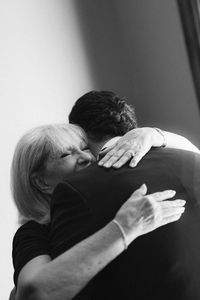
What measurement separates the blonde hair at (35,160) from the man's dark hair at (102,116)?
0.03 meters

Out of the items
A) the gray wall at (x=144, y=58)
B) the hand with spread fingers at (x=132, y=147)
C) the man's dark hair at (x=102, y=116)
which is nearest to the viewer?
the hand with spread fingers at (x=132, y=147)

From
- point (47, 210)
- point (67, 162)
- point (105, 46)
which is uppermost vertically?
point (105, 46)

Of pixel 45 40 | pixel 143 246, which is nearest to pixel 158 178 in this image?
pixel 143 246

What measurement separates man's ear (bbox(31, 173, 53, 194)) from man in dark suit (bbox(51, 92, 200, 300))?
311 millimetres

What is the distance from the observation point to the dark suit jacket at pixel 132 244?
1063mm

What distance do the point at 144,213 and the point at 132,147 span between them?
19cm

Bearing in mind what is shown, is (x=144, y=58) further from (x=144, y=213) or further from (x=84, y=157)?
(x=144, y=213)

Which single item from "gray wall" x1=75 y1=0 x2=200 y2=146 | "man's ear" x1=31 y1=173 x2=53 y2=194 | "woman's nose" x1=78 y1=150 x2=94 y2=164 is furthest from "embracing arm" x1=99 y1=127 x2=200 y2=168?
"gray wall" x1=75 y1=0 x2=200 y2=146

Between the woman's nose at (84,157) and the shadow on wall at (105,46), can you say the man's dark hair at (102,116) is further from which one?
the shadow on wall at (105,46)

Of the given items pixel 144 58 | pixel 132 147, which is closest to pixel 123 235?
pixel 132 147

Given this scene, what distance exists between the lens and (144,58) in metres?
2.92

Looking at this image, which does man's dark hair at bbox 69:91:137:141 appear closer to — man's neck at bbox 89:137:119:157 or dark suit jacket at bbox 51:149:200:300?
man's neck at bbox 89:137:119:157

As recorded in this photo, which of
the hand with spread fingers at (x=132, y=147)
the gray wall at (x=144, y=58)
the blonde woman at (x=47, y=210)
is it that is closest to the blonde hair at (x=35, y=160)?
the blonde woman at (x=47, y=210)

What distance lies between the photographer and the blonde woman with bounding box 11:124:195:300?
104cm
